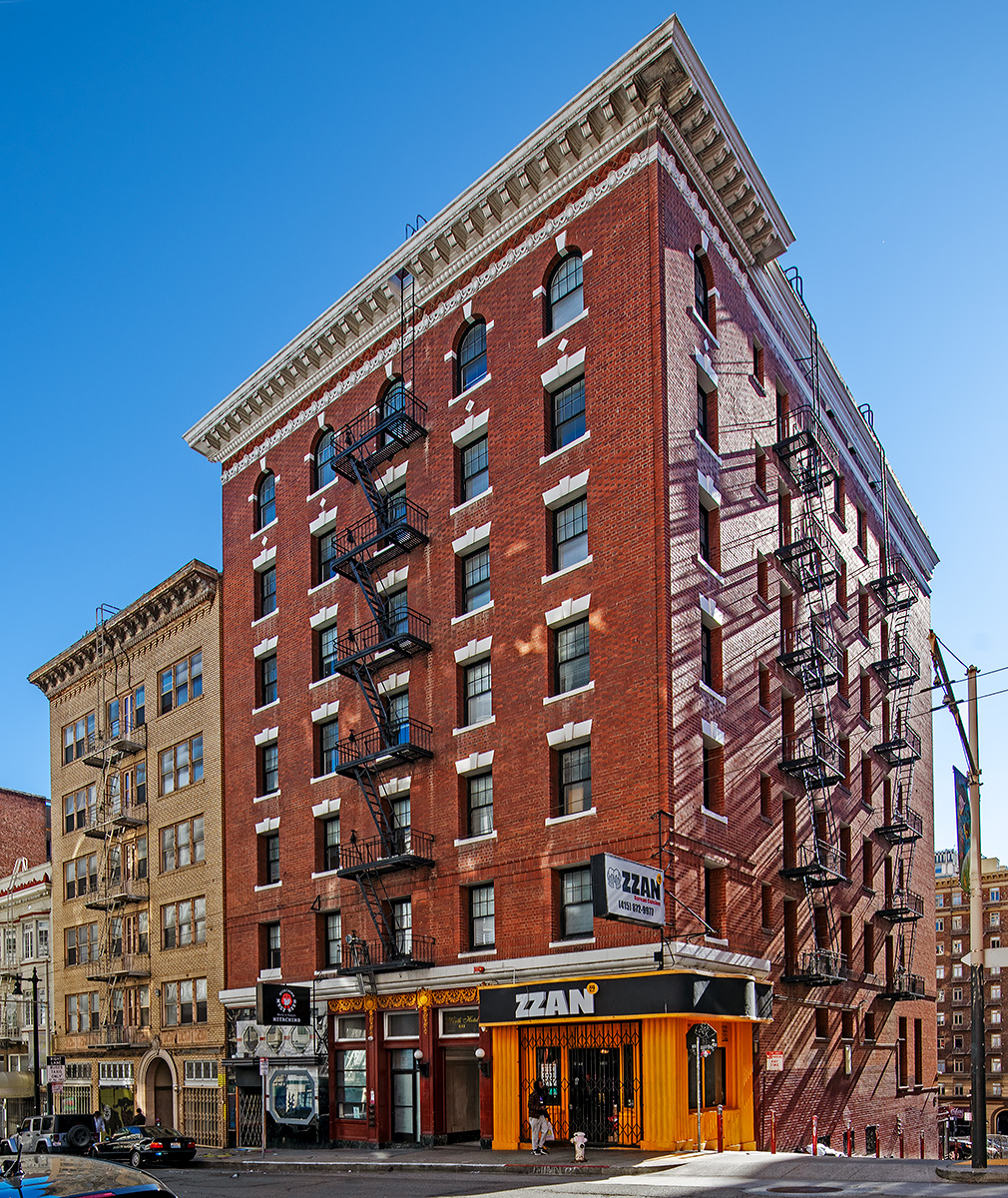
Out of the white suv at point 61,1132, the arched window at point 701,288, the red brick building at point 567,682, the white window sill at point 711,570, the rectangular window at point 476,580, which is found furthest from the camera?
the white suv at point 61,1132

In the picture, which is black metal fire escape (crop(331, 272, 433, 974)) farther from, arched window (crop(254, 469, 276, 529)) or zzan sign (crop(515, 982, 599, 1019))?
arched window (crop(254, 469, 276, 529))

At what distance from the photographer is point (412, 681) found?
33.0 meters

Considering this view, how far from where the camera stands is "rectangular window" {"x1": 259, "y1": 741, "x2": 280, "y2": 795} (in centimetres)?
3891

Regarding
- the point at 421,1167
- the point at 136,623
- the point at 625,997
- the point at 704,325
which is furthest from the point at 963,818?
the point at 136,623

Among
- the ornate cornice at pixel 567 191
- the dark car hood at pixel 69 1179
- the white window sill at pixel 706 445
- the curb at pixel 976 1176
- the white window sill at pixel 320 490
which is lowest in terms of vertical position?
the curb at pixel 976 1176

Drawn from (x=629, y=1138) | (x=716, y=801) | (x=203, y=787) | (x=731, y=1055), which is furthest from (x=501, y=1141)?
(x=203, y=787)

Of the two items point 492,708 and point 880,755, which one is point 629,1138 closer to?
point 492,708

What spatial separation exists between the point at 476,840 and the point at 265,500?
17.8 m

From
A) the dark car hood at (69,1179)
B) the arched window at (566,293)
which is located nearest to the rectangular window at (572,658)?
the arched window at (566,293)

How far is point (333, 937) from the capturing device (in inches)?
1382

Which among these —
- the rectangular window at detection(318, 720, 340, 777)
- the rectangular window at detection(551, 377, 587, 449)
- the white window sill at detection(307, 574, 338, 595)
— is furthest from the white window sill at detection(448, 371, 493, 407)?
the rectangular window at detection(318, 720, 340, 777)

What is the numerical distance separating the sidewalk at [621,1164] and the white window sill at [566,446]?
53.5 feet

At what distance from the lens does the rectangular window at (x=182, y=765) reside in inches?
1715

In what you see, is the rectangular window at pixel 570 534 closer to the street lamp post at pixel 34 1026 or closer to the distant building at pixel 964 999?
the street lamp post at pixel 34 1026
